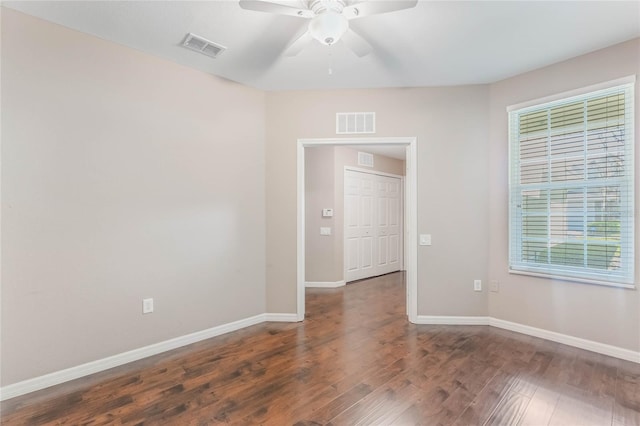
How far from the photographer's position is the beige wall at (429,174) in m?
3.45

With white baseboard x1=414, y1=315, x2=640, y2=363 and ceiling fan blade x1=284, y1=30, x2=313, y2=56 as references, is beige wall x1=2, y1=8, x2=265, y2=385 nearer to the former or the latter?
ceiling fan blade x1=284, y1=30, x2=313, y2=56

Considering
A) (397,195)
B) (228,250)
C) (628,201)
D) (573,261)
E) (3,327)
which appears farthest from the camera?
(397,195)

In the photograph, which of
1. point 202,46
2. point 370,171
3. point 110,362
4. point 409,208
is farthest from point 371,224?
point 110,362

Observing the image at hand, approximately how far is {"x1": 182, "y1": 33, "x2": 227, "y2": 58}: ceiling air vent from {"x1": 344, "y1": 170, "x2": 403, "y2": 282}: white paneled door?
3341 millimetres

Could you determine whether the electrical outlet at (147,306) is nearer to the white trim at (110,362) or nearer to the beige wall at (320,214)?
the white trim at (110,362)

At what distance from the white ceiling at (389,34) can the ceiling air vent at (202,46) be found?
0.18 feet

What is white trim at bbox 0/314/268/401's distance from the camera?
83.8 inches

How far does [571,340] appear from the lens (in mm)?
2859

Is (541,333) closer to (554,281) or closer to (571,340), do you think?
(571,340)

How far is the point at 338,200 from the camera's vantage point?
546 centimetres

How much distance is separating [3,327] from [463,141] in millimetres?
4457

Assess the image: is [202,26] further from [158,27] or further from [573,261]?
[573,261]

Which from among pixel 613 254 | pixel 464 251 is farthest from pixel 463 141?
pixel 613 254

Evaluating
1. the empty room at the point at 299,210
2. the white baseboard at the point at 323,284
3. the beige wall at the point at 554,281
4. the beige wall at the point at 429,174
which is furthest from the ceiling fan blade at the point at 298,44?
the white baseboard at the point at 323,284
